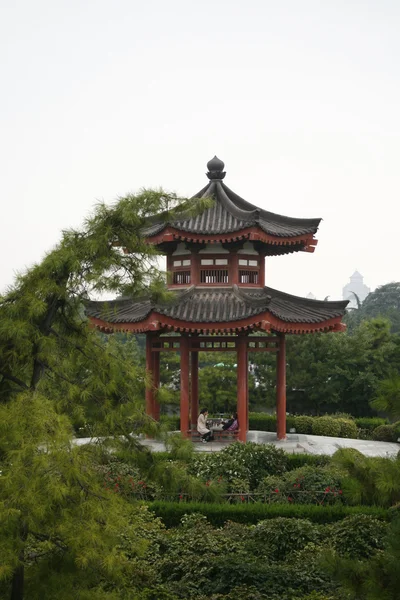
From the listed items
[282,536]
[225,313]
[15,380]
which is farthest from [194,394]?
[15,380]

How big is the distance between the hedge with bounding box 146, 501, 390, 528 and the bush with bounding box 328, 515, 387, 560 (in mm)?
1063

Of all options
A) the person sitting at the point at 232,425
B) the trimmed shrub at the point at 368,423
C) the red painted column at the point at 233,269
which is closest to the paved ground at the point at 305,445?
the person sitting at the point at 232,425

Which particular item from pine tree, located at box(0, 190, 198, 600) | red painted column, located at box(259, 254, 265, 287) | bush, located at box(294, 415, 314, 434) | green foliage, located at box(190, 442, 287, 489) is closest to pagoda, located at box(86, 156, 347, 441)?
red painted column, located at box(259, 254, 265, 287)

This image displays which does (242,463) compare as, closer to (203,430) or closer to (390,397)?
(203,430)

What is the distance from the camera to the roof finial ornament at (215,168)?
72.8 feet

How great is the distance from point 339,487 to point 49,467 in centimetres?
963

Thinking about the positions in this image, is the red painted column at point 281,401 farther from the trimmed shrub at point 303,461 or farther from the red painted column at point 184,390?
the trimmed shrub at point 303,461

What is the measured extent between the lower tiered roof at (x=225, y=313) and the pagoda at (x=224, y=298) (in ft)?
0.08

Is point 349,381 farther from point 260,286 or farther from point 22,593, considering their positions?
point 22,593

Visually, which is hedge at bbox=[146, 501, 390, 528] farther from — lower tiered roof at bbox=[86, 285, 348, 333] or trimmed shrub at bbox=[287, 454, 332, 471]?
lower tiered roof at bbox=[86, 285, 348, 333]

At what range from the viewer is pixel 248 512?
14.0m

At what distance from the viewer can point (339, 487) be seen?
1553 centimetres

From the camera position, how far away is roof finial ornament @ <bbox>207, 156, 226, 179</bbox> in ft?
72.8

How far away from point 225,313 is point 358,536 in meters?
8.23
